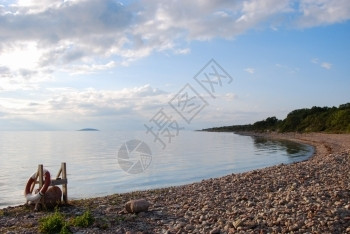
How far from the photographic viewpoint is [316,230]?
7.85m

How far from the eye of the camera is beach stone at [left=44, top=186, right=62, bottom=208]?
12.4m

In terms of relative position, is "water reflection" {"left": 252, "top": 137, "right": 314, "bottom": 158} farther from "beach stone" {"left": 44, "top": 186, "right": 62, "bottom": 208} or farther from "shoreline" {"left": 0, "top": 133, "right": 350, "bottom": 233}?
"beach stone" {"left": 44, "top": 186, "right": 62, "bottom": 208}

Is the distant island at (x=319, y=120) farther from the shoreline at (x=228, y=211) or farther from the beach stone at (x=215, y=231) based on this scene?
the beach stone at (x=215, y=231)

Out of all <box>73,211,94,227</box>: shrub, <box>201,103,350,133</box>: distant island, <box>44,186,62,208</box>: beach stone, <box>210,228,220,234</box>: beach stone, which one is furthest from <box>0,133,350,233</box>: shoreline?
<box>201,103,350,133</box>: distant island

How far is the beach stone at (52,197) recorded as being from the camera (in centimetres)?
1237

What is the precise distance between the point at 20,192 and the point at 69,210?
10.00 m

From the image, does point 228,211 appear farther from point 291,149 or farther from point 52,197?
point 291,149

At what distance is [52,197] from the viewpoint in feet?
40.8

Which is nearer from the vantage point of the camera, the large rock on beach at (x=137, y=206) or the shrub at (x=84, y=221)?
the shrub at (x=84, y=221)

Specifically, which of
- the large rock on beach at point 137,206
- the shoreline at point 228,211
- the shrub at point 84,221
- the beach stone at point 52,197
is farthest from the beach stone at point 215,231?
the beach stone at point 52,197

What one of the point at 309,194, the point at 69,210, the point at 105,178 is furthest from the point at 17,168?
the point at 309,194

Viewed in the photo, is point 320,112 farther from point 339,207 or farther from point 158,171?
point 339,207

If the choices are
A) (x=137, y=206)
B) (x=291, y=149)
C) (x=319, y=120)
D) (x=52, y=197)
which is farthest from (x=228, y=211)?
(x=319, y=120)

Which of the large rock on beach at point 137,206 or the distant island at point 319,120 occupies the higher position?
the distant island at point 319,120
